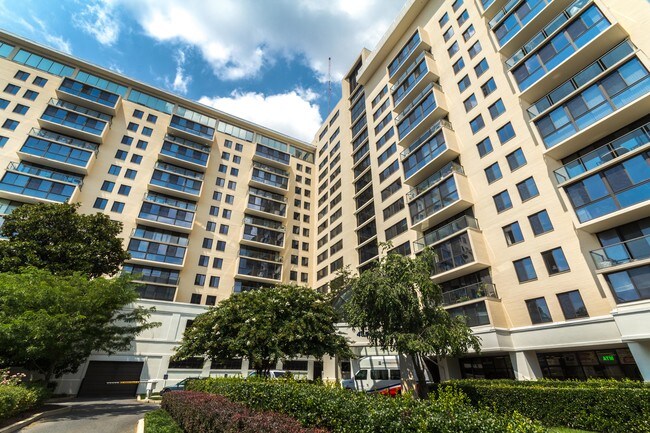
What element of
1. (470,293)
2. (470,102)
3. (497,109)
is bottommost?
(470,293)

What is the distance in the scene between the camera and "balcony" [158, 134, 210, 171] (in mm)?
44812

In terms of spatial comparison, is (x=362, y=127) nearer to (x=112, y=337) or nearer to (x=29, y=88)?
(x=112, y=337)

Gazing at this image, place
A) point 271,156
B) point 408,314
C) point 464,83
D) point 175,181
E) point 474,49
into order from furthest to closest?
point 271,156 → point 175,181 → point 464,83 → point 474,49 → point 408,314

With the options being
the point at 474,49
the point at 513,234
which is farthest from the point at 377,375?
the point at 474,49

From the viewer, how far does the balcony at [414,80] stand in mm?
32781

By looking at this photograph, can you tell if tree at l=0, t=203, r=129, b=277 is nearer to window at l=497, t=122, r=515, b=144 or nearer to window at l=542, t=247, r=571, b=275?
window at l=542, t=247, r=571, b=275

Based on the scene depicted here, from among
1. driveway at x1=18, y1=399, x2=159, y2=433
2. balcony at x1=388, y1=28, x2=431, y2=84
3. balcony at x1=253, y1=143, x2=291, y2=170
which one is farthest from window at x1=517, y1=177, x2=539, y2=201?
balcony at x1=253, y1=143, x2=291, y2=170

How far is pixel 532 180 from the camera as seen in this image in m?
21.7

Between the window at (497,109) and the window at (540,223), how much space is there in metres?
9.28

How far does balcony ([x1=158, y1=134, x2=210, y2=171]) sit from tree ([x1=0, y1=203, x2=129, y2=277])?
17075 millimetres

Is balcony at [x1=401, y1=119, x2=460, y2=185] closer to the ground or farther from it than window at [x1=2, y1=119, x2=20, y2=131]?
closer to the ground

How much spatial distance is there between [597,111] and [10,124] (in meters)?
57.0

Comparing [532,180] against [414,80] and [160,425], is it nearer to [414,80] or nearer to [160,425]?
[414,80]

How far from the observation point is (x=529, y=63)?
22.5m
